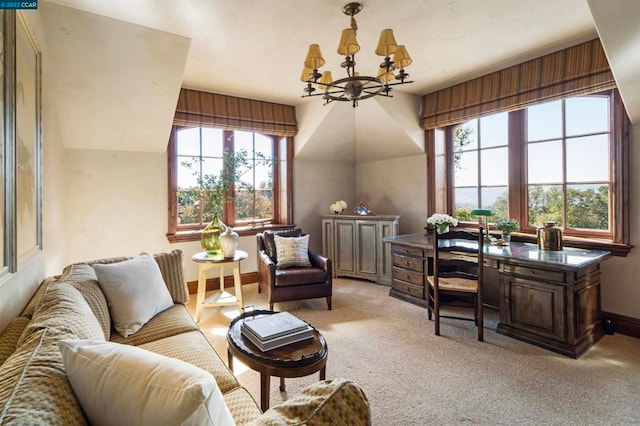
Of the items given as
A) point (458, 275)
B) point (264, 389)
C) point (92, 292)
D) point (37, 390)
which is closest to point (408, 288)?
point (458, 275)

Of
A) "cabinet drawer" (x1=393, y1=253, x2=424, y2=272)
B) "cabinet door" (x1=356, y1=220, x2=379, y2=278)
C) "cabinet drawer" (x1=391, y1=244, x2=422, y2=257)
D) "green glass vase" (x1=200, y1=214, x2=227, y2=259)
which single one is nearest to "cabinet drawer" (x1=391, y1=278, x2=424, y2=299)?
"cabinet drawer" (x1=393, y1=253, x2=424, y2=272)

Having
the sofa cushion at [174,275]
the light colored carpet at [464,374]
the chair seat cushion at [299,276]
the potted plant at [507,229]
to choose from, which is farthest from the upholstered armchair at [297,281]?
the potted plant at [507,229]

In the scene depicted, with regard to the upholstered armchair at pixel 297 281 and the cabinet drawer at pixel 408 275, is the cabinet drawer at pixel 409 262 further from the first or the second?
the upholstered armchair at pixel 297 281

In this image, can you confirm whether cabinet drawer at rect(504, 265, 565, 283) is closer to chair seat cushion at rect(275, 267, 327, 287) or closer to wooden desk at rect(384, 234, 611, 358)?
wooden desk at rect(384, 234, 611, 358)

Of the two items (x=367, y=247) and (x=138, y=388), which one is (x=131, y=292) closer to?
(x=138, y=388)

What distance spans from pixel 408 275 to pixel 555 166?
6.18 feet

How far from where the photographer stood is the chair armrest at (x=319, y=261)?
11.4ft

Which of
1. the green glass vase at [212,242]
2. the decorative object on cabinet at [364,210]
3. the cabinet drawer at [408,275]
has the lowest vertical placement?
the cabinet drawer at [408,275]

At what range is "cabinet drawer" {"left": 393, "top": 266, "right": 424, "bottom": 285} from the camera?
3566mm

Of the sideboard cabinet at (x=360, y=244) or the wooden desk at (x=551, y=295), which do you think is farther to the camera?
the sideboard cabinet at (x=360, y=244)

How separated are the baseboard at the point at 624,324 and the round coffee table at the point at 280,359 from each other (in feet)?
9.37

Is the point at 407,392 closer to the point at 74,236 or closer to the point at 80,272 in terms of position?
the point at 80,272

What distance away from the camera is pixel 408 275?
3689 mm

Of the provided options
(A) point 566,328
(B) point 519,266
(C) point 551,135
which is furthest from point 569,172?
(A) point 566,328
